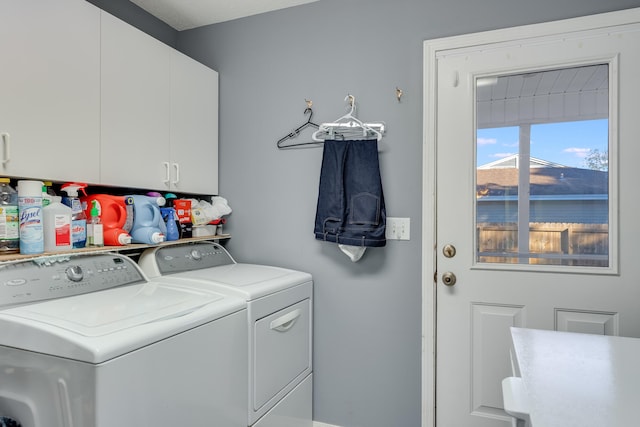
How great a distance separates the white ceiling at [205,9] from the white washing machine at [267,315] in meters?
1.37

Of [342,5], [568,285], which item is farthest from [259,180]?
[568,285]

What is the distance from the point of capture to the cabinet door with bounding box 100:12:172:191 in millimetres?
1724

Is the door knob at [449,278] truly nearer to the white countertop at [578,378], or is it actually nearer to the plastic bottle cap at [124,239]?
the white countertop at [578,378]

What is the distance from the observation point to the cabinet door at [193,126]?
2.10 meters

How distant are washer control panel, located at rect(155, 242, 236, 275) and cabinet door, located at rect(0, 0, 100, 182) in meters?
0.51

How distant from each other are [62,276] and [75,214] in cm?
32

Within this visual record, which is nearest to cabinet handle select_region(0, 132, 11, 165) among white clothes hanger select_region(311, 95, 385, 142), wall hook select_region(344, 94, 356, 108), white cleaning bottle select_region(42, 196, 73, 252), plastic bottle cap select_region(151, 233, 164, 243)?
white cleaning bottle select_region(42, 196, 73, 252)

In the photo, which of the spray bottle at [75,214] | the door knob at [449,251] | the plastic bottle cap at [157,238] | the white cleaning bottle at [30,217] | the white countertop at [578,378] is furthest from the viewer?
the door knob at [449,251]

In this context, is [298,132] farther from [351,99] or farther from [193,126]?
[193,126]

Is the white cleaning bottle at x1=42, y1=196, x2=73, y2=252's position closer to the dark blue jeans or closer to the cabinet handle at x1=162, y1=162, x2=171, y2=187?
the cabinet handle at x1=162, y1=162, x2=171, y2=187

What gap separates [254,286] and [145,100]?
105cm

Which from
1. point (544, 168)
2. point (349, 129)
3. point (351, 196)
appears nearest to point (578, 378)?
point (544, 168)

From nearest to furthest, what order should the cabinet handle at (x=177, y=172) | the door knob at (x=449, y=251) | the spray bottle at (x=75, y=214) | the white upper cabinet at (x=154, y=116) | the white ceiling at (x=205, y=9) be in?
the spray bottle at (x=75, y=214) < the white upper cabinet at (x=154, y=116) < the door knob at (x=449, y=251) < the cabinet handle at (x=177, y=172) < the white ceiling at (x=205, y=9)

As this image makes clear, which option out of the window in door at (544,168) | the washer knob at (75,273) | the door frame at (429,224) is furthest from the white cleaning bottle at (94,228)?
the window in door at (544,168)
